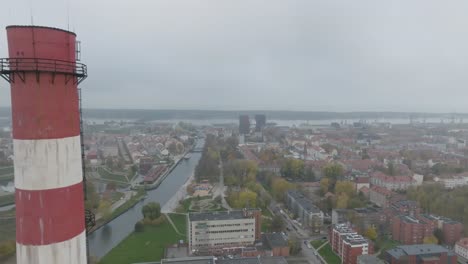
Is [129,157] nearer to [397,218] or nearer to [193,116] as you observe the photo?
[397,218]

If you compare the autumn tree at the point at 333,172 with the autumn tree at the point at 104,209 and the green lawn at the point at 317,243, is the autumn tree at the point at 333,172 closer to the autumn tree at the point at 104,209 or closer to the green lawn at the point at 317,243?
the green lawn at the point at 317,243

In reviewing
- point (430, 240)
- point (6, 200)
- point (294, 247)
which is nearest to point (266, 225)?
point (294, 247)

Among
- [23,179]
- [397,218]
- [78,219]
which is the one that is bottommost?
[397,218]

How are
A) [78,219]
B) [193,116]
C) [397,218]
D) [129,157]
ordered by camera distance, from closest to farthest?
[78,219], [397,218], [129,157], [193,116]

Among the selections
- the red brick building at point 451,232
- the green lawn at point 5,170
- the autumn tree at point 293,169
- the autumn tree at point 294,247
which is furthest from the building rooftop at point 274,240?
the green lawn at point 5,170

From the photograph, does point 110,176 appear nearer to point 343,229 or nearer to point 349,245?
point 343,229

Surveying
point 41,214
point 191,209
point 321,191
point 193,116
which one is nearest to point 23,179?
point 41,214

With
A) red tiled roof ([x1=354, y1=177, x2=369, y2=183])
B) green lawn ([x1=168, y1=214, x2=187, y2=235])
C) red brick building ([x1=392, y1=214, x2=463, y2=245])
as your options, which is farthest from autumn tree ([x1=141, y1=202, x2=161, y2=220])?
red tiled roof ([x1=354, y1=177, x2=369, y2=183])
